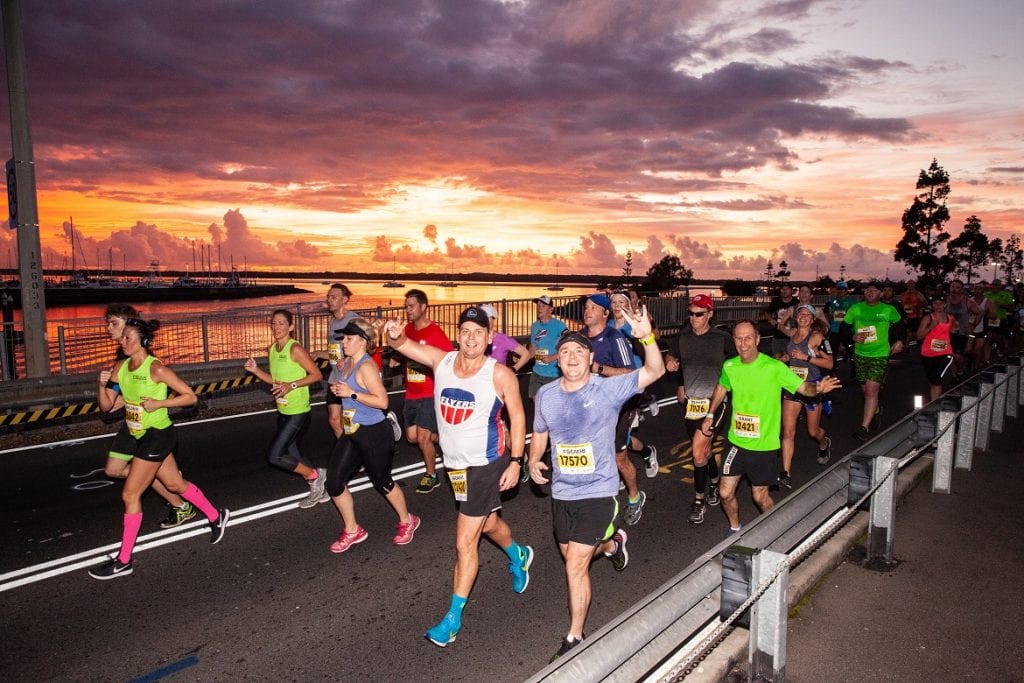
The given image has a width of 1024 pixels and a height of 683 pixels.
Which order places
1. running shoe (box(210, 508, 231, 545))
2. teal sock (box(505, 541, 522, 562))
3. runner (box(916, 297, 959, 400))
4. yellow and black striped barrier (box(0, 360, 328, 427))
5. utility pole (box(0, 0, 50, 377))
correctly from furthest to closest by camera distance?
utility pole (box(0, 0, 50, 377)), runner (box(916, 297, 959, 400)), yellow and black striped barrier (box(0, 360, 328, 427)), running shoe (box(210, 508, 231, 545)), teal sock (box(505, 541, 522, 562))

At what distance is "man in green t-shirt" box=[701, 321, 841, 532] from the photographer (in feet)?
17.5

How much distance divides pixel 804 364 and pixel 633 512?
312cm

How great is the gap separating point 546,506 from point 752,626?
347 cm

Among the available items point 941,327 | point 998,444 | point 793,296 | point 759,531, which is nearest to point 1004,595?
point 759,531

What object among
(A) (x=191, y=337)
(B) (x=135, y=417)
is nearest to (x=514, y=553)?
(B) (x=135, y=417)

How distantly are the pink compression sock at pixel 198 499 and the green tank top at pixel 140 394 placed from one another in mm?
688

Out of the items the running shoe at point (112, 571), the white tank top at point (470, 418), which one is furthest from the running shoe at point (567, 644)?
the running shoe at point (112, 571)

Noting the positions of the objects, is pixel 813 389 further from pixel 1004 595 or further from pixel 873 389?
pixel 873 389

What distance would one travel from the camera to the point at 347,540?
226 inches

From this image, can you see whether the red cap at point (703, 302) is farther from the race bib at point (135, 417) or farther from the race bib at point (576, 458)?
the race bib at point (135, 417)

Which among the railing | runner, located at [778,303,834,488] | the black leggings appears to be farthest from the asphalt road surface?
the railing

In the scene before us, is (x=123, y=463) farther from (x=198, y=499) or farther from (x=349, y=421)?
(x=349, y=421)

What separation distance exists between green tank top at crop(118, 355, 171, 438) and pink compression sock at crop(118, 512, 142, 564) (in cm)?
65

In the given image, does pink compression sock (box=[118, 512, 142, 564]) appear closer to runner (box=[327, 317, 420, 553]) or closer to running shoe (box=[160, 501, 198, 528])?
running shoe (box=[160, 501, 198, 528])
